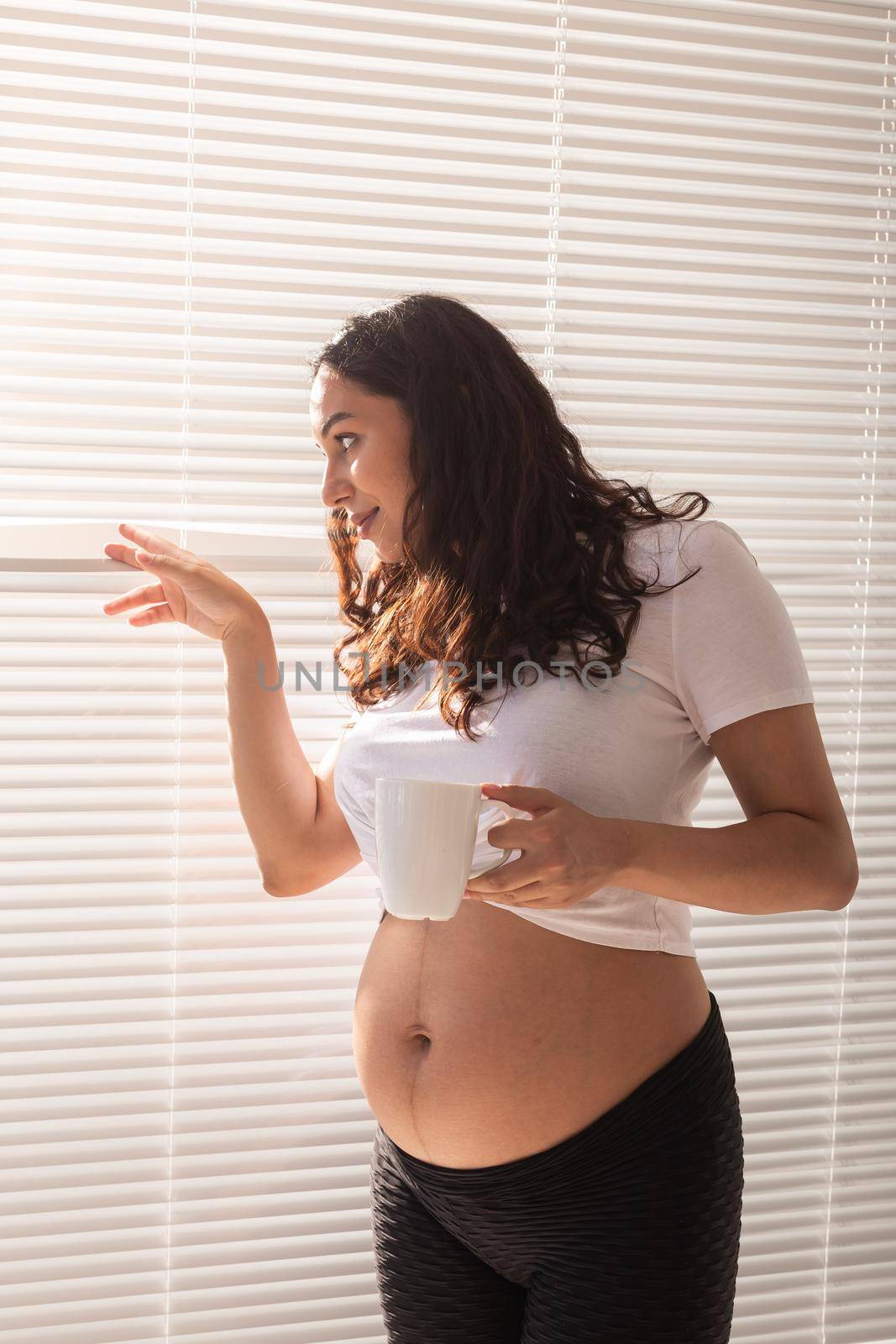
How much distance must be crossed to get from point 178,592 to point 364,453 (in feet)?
1.06

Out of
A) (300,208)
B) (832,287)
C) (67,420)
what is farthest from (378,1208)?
(832,287)

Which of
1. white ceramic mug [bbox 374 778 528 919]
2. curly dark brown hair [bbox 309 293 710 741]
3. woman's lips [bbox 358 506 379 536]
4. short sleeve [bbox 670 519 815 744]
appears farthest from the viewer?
woman's lips [bbox 358 506 379 536]

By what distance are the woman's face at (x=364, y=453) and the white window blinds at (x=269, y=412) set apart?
183mm

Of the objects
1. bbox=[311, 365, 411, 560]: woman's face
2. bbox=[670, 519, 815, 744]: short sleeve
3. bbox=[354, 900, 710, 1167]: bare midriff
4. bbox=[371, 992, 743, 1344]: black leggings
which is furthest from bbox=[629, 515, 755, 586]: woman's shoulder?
bbox=[371, 992, 743, 1344]: black leggings

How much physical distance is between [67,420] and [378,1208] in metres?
1.05

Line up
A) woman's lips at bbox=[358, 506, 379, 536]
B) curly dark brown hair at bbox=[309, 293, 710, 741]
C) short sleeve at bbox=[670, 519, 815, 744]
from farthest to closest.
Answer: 1. woman's lips at bbox=[358, 506, 379, 536]
2. curly dark brown hair at bbox=[309, 293, 710, 741]
3. short sleeve at bbox=[670, 519, 815, 744]

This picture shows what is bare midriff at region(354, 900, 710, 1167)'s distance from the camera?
1154mm

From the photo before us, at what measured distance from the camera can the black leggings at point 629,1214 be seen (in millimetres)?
1142

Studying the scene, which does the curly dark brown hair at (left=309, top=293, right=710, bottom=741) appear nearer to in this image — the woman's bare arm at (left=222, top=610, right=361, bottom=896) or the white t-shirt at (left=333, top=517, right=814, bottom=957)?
the white t-shirt at (left=333, top=517, right=814, bottom=957)

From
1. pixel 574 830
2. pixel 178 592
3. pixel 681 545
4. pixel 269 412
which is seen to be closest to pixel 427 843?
pixel 574 830

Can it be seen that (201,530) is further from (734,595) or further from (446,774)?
(734,595)

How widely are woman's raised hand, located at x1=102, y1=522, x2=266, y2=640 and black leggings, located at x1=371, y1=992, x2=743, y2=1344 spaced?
702mm

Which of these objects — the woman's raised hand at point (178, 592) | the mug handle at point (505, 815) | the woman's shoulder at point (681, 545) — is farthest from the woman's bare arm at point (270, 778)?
the woman's shoulder at point (681, 545)

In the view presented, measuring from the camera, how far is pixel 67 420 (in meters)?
1.43
